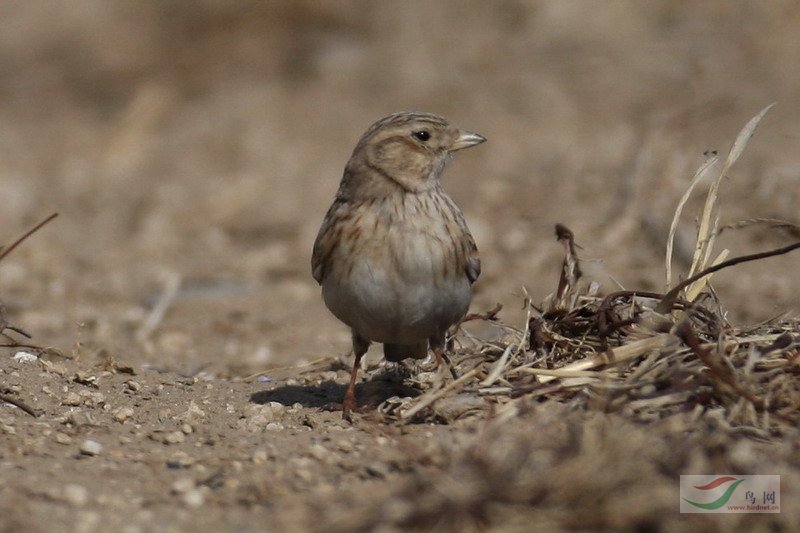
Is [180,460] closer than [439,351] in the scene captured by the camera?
Yes

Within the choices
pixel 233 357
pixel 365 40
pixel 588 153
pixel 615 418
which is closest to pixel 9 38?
pixel 365 40

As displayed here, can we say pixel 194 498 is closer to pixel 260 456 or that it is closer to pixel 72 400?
pixel 260 456

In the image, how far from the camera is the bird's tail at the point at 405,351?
16.7ft

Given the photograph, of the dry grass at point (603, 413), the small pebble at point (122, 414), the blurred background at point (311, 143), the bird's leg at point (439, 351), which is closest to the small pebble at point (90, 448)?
the small pebble at point (122, 414)

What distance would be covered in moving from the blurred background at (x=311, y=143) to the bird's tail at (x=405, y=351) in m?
1.21

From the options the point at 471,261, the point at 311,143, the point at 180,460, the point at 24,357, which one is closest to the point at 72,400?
the point at 24,357

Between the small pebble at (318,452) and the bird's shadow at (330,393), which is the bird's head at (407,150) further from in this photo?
the small pebble at (318,452)

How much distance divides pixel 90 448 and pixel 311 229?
5401 mm

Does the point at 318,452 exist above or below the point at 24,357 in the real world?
below

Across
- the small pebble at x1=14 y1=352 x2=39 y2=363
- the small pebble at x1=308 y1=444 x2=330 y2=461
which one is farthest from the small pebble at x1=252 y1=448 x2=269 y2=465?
the small pebble at x1=14 y1=352 x2=39 y2=363

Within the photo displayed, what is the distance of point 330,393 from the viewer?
521cm

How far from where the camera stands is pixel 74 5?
1208 centimetres

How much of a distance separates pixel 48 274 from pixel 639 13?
5.87m

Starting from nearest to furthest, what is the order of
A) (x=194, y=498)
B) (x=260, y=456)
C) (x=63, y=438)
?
1. (x=194, y=498)
2. (x=260, y=456)
3. (x=63, y=438)
